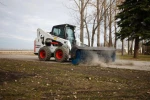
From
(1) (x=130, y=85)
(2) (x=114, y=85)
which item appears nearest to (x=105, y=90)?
(2) (x=114, y=85)

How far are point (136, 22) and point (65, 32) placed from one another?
1174 cm

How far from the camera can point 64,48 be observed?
14461 mm

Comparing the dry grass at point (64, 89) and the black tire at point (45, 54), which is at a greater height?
the black tire at point (45, 54)

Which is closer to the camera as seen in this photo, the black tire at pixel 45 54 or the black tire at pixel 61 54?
the black tire at pixel 61 54

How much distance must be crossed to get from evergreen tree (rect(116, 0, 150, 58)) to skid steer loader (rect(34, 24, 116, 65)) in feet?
31.5

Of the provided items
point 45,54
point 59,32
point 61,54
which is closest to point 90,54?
point 61,54

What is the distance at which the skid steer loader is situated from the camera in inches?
513

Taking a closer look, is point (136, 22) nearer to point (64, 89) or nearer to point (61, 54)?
point (61, 54)

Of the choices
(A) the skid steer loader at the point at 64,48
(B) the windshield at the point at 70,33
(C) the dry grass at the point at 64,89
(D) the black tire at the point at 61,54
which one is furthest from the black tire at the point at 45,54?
(C) the dry grass at the point at 64,89

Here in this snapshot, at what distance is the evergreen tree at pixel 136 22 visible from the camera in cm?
2300

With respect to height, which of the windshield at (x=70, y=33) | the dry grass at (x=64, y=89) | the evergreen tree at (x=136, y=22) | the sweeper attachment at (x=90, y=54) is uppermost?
the evergreen tree at (x=136, y=22)

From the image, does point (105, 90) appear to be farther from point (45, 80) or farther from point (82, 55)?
point (82, 55)

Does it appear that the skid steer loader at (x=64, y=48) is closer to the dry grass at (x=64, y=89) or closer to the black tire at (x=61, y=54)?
the black tire at (x=61, y=54)

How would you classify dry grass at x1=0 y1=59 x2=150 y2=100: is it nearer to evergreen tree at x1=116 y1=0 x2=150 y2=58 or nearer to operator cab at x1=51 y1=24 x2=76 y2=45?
operator cab at x1=51 y1=24 x2=76 y2=45
